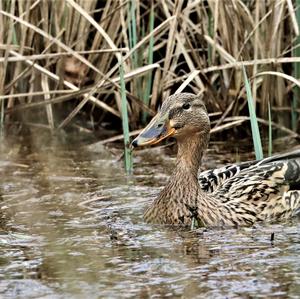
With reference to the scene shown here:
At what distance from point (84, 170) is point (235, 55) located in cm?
154

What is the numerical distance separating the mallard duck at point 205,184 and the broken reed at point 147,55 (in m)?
1.22

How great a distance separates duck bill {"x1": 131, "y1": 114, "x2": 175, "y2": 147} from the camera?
6446 millimetres

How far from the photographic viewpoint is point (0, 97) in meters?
8.32

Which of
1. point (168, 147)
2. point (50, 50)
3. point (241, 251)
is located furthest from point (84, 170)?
point (241, 251)

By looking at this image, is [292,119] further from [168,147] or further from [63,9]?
[63,9]

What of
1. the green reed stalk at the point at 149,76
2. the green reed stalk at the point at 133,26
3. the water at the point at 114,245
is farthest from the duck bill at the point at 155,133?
the green reed stalk at the point at 149,76

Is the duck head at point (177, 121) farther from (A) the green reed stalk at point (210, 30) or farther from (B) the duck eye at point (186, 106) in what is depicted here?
(A) the green reed stalk at point (210, 30)

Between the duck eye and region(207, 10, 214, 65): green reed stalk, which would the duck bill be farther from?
region(207, 10, 214, 65): green reed stalk

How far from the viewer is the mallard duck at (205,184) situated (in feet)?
21.3

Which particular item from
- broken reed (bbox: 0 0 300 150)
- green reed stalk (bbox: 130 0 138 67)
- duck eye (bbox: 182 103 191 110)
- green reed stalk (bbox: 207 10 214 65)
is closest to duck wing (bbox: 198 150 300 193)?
duck eye (bbox: 182 103 191 110)

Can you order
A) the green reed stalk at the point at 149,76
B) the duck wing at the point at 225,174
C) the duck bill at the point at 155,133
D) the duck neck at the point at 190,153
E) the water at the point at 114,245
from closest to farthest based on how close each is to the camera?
the water at the point at 114,245 < the duck bill at the point at 155,133 < the duck neck at the point at 190,153 < the duck wing at the point at 225,174 < the green reed stalk at the point at 149,76

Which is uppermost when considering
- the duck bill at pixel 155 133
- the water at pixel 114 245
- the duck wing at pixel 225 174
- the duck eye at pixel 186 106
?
the duck eye at pixel 186 106

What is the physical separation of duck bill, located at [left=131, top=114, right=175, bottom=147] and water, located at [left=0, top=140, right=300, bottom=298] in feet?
1.57

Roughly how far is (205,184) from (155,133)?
2.43 feet
